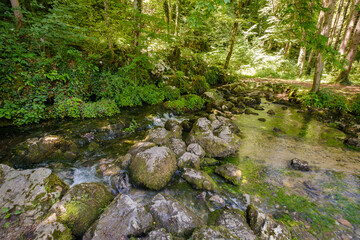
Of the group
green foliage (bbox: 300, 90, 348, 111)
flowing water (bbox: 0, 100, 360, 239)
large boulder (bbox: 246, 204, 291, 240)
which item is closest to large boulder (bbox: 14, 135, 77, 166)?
flowing water (bbox: 0, 100, 360, 239)

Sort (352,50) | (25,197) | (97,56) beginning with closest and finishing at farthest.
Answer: (25,197) < (97,56) < (352,50)

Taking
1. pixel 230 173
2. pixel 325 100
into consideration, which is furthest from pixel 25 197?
pixel 325 100

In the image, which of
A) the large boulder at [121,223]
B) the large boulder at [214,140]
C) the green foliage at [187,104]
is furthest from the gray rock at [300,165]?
the green foliage at [187,104]

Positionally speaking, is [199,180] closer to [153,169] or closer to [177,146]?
[153,169]

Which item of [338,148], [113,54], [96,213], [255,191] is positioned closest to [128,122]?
[113,54]

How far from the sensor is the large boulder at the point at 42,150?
470 centimetres

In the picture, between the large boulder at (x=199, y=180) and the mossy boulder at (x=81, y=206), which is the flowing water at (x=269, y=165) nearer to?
the large boulder at (x=199, y=180)

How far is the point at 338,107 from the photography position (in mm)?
→ 10391

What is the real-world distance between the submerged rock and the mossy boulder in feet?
10.2

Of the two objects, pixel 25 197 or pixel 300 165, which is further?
pixel 300 165

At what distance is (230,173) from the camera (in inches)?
188

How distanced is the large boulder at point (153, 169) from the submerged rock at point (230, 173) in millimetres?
1510

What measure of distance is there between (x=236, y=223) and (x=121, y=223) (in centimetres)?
217

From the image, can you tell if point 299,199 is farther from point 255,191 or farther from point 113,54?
point 113,54
